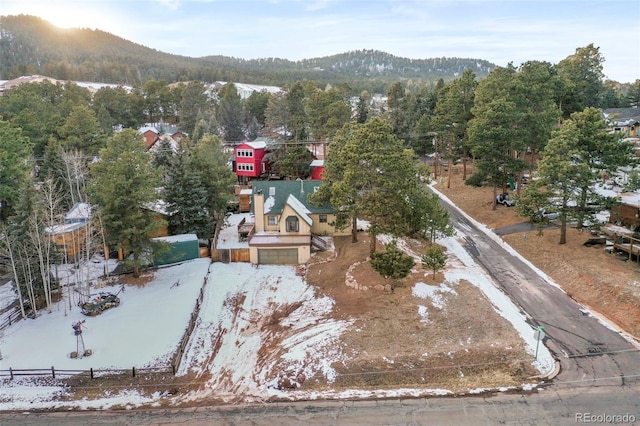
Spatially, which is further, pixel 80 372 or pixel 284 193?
pixel 284 193

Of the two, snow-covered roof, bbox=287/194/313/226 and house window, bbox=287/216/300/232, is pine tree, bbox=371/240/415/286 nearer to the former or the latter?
snow-covered roof, bbox=287/194/313/226

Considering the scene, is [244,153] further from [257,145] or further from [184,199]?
[184,199]

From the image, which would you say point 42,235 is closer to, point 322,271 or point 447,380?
point 322,271

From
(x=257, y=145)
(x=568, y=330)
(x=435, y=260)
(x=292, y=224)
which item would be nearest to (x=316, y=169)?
(x=257, y=145)

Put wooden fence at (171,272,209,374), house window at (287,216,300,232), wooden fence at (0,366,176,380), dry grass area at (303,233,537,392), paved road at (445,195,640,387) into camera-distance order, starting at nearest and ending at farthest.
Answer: paved road at (445,195,640,387) < dry grass area at (303,233,537,392) < wooden fence at (0,366,176,380) < wooden fence at (171,272,209,374) < house window at (287,216,300,232)

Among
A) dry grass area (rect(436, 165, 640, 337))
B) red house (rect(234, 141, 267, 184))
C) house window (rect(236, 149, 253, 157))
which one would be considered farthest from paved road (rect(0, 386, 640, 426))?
house window (rect(236, 149, 253, 157))

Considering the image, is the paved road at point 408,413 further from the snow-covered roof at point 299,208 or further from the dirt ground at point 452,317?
the snow-covered roof at point 299,208
